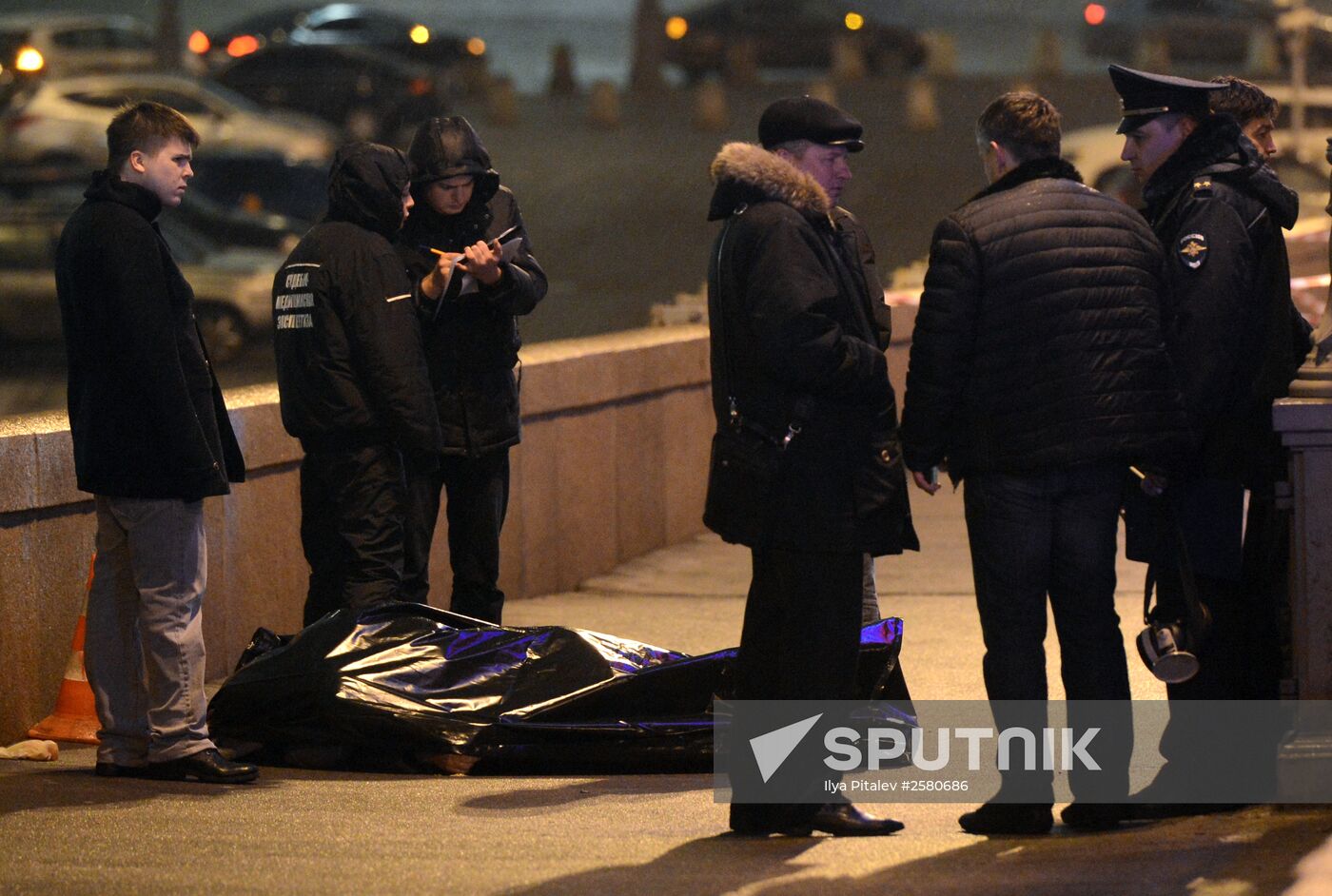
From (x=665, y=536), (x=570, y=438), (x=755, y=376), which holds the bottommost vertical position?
(x=665, y=536)

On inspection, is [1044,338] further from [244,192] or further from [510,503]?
[244,192]

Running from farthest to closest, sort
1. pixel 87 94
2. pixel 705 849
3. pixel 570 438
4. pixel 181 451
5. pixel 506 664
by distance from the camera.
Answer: pixel 87 94
pixel 570 438
pixel 506 664
pixel 181 451
pixel 705 849

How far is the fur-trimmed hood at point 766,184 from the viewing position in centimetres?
496

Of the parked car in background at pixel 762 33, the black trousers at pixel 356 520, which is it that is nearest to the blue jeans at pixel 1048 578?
the black trousers at pixel 356 520

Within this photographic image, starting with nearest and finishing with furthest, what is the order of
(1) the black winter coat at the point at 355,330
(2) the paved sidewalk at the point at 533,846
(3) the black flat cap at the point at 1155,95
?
(2) the paved sidewalk at the point at 533,846, (3) the black flat cap at the point at 1155,95, (1) the black winter coat at the point at 355,330

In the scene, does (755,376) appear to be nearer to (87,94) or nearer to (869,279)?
(869,279)

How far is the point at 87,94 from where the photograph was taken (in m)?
25.9

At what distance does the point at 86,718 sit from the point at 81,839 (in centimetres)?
139

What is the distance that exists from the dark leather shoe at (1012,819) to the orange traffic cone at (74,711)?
2.82 meters

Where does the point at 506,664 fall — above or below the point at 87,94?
below

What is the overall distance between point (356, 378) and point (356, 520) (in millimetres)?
432

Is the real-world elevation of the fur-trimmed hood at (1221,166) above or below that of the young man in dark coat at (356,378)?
above

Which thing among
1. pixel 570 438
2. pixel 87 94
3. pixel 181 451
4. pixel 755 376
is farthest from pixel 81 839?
pixel 87 94

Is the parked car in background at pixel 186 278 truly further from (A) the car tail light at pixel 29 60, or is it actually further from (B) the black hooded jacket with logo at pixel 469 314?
(B) the black hooded jacket with logo at pixel 469 314
